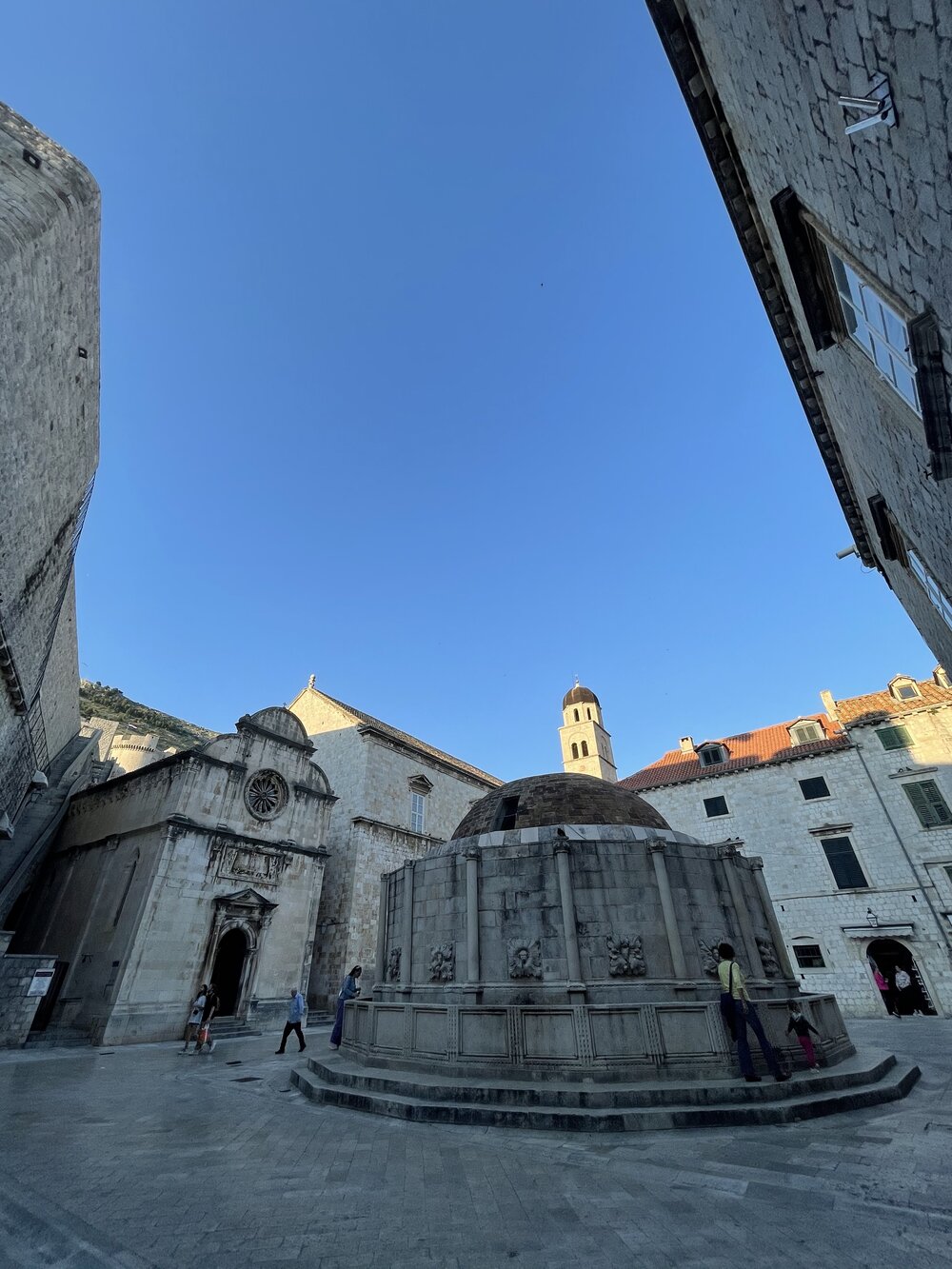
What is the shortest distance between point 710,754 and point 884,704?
7.96m

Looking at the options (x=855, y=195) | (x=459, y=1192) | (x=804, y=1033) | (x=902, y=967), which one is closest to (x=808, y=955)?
(x=902, y=967)

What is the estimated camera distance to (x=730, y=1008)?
7410mm

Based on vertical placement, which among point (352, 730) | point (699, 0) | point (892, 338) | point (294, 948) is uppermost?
point (352, 730)

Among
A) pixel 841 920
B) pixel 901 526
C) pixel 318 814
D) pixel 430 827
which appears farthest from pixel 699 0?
pixel 430 827

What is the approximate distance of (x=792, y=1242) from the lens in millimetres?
3498

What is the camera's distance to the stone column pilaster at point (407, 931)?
10.5m

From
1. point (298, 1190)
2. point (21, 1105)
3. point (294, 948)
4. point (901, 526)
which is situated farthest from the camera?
point (294, 948)

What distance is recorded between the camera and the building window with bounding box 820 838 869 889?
71.8 feet

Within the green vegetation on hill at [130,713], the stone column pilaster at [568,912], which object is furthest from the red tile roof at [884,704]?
the green vegetation on hill at [130,713]

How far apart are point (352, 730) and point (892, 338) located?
1090 inches

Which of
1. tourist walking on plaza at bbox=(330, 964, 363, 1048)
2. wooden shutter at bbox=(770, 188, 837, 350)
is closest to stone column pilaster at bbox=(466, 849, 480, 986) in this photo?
tourist walking on plaza at bbox=(330, 964, 363, 1048)

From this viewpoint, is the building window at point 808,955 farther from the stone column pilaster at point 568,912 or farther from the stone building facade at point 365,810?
the stone column pilaster at point 568,912

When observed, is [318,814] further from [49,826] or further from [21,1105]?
[21,1105]

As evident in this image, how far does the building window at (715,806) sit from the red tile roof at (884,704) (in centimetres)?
656
